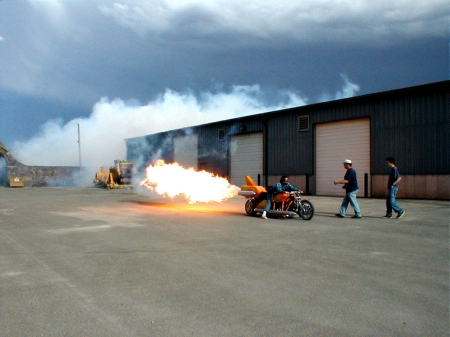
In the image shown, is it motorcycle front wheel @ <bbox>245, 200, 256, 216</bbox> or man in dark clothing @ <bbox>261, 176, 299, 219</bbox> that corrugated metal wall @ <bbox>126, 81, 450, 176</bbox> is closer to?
man in dark clothing @ <bbox>261, 176, 299, 219</bbox>

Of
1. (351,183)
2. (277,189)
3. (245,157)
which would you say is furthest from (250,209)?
(245,157)

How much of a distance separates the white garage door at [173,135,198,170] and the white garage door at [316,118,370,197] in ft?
42.4

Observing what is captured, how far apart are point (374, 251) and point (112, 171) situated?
33.7 meters

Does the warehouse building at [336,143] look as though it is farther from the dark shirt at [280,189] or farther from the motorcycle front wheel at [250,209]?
the motorcycle front wheel at [250,209]

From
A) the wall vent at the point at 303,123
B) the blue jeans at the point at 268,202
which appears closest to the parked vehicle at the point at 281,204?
the blue jeans at the point at 268,202

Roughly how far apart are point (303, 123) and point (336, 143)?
3.11 m

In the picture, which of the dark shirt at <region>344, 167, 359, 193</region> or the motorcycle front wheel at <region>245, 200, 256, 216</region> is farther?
the motorcycle front wheel at <region>245, 200, 256, 216</region>

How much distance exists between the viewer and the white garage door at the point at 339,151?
925 inches

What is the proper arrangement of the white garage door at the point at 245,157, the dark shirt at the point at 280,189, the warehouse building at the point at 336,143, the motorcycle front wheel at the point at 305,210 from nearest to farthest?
the motorcycle front wheel at the point at 305,210, the dark shirt at the point at 280,189, the warehouse building at the point at 336,143, the white garage door at the point at 245,157

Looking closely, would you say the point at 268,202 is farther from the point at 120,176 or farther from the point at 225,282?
the point at 120,176

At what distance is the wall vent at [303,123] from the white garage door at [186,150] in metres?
11.3

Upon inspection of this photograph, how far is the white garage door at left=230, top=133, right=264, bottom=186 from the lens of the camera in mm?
30281

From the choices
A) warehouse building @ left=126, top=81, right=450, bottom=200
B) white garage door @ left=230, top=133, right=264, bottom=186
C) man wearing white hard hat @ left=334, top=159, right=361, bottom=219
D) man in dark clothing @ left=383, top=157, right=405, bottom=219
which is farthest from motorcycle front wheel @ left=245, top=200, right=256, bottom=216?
white garage door @ left=230, top=133, right=264, bottom=186

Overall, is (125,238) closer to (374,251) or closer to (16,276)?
(16,276)
